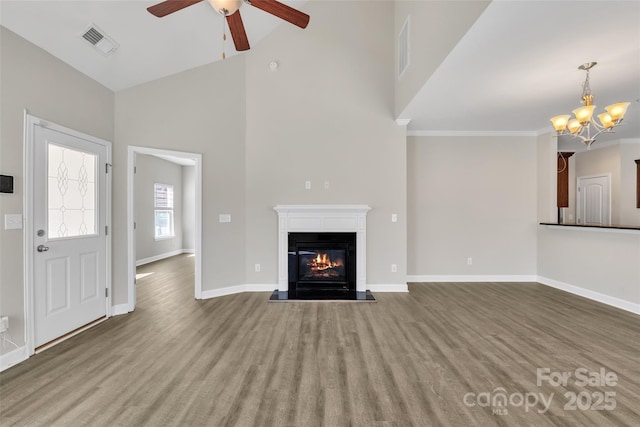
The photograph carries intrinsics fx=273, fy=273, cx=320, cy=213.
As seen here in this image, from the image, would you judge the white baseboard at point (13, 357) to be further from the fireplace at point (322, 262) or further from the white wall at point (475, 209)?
the white wall at point (475, 209)

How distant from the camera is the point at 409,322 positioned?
3.19 metres

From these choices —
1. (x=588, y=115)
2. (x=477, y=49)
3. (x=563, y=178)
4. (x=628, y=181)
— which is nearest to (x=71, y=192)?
(x=477, y=49)

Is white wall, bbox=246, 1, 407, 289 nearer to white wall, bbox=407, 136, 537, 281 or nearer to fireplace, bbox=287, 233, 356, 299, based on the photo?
fireplace, bbox=287, 233, 356, 299

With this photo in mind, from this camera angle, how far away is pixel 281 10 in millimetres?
2262

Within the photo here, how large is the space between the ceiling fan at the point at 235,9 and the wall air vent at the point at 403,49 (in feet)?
6.57

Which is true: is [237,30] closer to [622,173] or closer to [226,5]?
[226,5]

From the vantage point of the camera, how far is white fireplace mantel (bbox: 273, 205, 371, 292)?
430cm

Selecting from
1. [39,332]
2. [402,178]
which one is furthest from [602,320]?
[39,332]

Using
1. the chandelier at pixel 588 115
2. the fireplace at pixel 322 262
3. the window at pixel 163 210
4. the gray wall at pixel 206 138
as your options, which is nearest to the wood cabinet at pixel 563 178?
the chandelier at pixel 588 115

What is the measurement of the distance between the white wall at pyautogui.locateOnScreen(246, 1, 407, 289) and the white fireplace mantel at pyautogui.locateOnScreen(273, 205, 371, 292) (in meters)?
0.15

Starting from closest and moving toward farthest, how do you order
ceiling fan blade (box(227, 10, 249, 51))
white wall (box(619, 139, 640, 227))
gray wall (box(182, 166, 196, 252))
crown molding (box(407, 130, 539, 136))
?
ceiling fan blade (box(227, 10, 249, 51)), crown molding (box(407, 130, 539, 136)), white wall (box(619, 139, 640, 227)), gray wall (box(182, 166, 196, 252))

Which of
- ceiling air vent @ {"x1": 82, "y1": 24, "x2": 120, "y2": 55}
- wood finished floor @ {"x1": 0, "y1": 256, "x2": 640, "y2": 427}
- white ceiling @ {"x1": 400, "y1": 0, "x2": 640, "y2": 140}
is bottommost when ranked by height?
wood finished floor @ {"x1": 0, "y1": 256, "x2": 640, "y2": 427}

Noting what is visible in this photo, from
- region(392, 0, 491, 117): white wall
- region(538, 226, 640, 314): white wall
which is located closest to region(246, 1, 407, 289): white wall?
region(392, 0, 491, 117): white wall

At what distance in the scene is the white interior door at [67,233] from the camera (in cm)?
256
